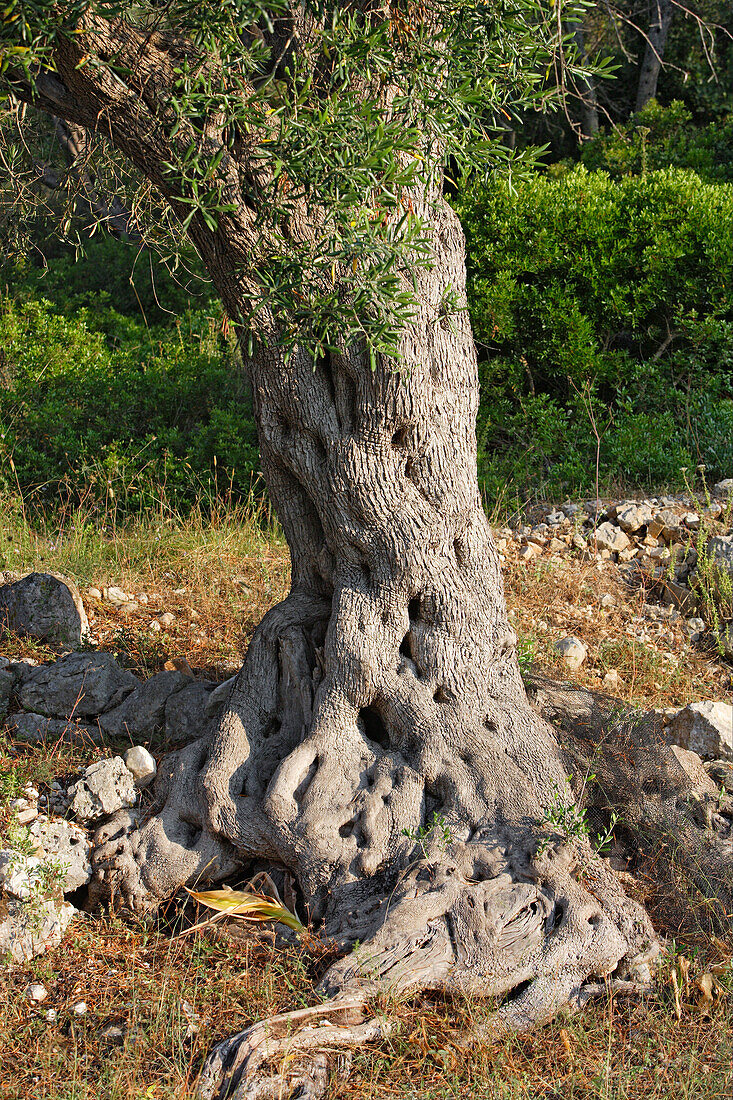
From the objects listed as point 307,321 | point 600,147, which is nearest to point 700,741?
point 307,321

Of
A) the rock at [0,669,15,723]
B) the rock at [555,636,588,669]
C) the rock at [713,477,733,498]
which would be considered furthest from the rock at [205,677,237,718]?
the rock at [713,477,733,498]

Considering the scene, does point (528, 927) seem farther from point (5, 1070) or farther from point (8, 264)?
point (8, 264)

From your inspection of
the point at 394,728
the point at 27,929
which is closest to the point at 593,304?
the point at 394,728

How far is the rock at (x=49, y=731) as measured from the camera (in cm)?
421

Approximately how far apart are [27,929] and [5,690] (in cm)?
153

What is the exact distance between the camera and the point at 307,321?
314 cm

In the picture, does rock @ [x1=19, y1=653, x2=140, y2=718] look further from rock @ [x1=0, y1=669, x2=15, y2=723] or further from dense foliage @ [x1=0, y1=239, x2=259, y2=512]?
dense foliage @ [x1=0, y1=239, x2=259, y2=512]

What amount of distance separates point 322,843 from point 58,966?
1.04 meters

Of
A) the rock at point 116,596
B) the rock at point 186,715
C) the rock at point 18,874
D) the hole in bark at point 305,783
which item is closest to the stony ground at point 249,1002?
the rock at point 186,715

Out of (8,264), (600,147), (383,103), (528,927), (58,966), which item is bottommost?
(58,966)

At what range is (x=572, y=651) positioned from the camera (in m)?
5.11

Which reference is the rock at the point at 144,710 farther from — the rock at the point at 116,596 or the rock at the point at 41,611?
the rock at the point at 116,596

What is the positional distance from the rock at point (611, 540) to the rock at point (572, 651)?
1216mm

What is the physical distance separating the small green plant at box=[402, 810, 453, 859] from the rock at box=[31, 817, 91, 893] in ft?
4.29
